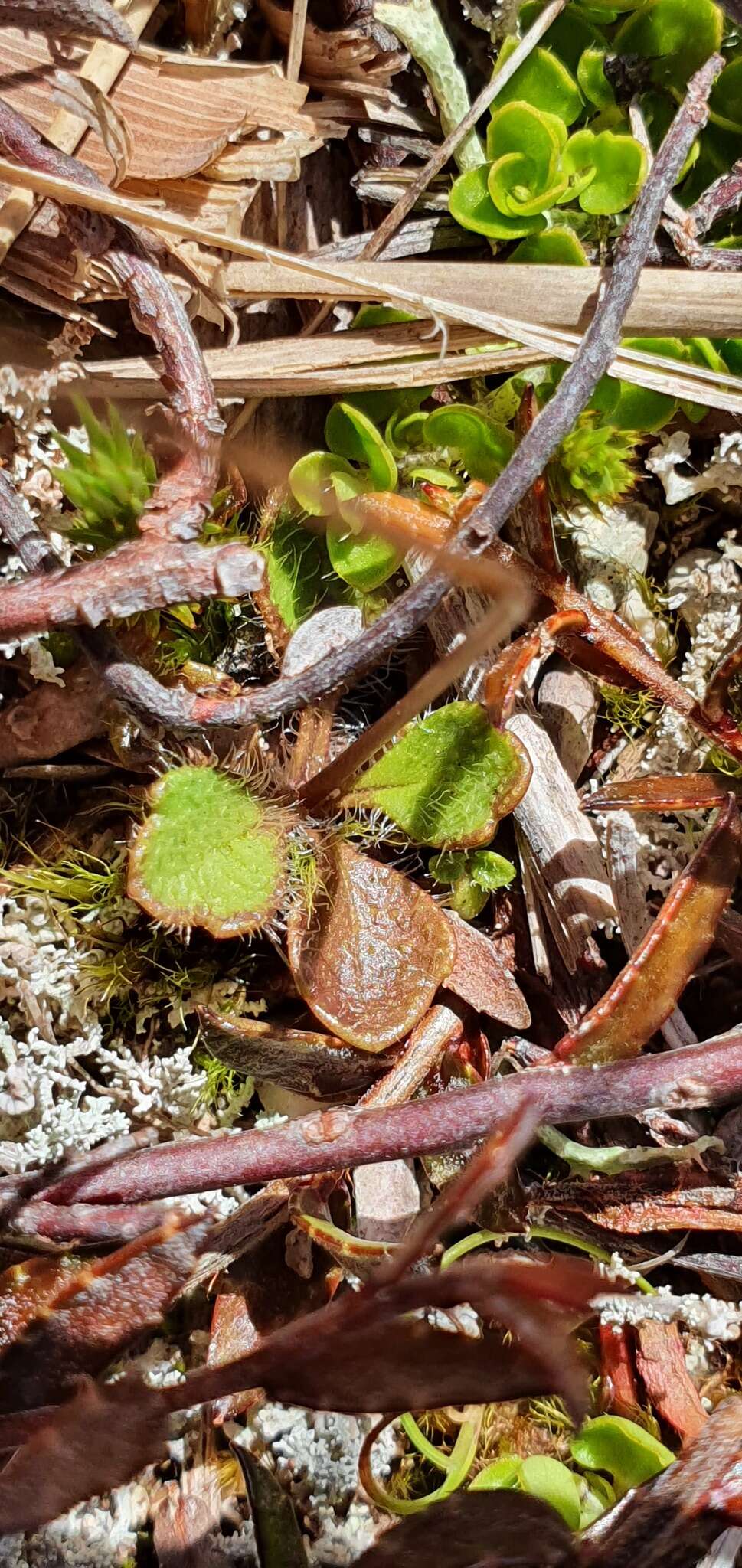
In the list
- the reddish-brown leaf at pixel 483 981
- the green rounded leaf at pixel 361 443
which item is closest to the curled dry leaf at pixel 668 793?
the reddish-brown leaf at pixel 483 981

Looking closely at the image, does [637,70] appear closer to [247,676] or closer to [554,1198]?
[247,676]

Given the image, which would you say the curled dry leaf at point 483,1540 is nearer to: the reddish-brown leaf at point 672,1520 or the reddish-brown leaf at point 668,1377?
the reddish-brown leaf at point 672,1520

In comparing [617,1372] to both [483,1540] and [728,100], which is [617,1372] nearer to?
[483,1540]

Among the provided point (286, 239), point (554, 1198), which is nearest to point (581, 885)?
point (554, 1198)

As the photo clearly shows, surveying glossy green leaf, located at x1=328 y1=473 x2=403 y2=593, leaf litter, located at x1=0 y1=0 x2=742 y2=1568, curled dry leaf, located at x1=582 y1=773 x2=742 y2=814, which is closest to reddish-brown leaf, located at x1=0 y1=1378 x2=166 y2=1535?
leaf litter, located at x1=0 y1=0 x2=742 y2=1568

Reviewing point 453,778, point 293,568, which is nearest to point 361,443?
point 293,568

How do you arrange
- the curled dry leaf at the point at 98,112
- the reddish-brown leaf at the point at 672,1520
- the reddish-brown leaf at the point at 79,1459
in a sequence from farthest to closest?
Result: the curled dry leaf at the point at 98,112
the reddish-brown leaf at the point at 672,1520
the reddish-brown leaf at the point at 79,1459
